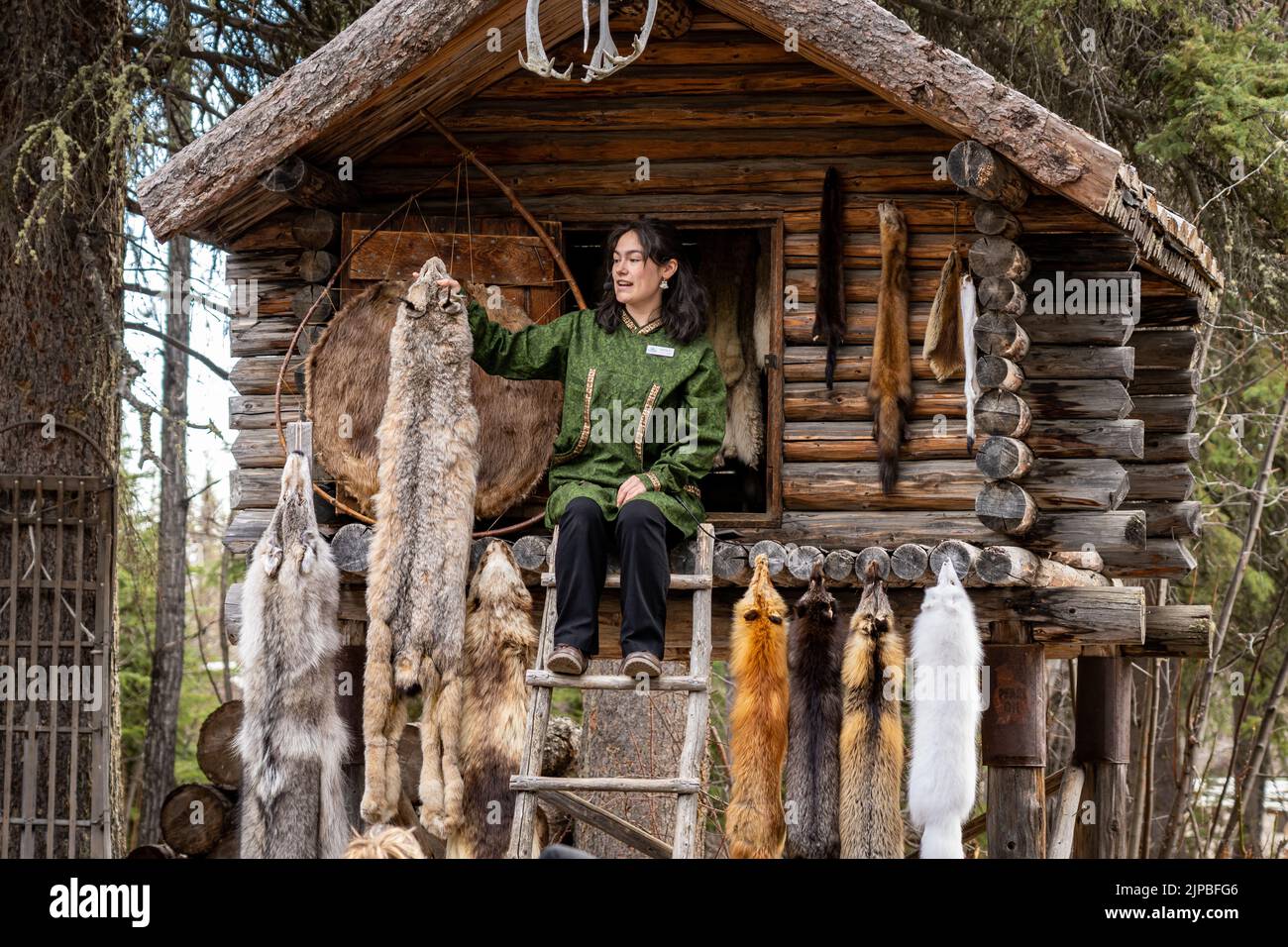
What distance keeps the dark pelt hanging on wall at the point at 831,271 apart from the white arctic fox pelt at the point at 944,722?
1670 millimetres

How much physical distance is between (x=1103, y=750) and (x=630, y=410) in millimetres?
4858

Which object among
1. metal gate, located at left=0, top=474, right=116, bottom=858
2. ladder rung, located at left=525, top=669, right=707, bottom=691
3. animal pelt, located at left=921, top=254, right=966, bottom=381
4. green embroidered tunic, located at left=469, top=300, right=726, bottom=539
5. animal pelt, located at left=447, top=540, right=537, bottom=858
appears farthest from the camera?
metal gate, located at left=0, top=474, right=116, bottom=858

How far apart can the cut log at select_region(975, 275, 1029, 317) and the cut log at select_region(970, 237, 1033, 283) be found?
0.03m

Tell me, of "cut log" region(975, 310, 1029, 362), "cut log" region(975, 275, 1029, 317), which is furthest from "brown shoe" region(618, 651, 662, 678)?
"cut log" region(975, 275, 1029, 317)

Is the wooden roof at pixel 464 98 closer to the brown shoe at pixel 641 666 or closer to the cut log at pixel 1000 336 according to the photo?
the cut log at pixel 1000 336

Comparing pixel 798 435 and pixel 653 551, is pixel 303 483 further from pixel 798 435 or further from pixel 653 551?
pixel 798 435

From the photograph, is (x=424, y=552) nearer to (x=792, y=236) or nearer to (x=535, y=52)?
(x=535, y=52)

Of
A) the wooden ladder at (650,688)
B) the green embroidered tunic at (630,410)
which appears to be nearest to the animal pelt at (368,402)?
the green embroidered tunic at (630,410)

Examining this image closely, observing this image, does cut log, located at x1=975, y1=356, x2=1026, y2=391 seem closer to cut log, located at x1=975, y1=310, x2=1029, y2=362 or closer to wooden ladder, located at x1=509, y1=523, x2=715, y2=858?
cut log, located at x1=975, y1=310, x2=1029, y2=362

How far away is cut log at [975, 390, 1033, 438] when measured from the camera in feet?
26.4

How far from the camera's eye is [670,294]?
323 inches

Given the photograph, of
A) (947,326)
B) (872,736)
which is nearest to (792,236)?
(947,326)

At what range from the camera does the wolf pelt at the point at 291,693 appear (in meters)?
7.86
